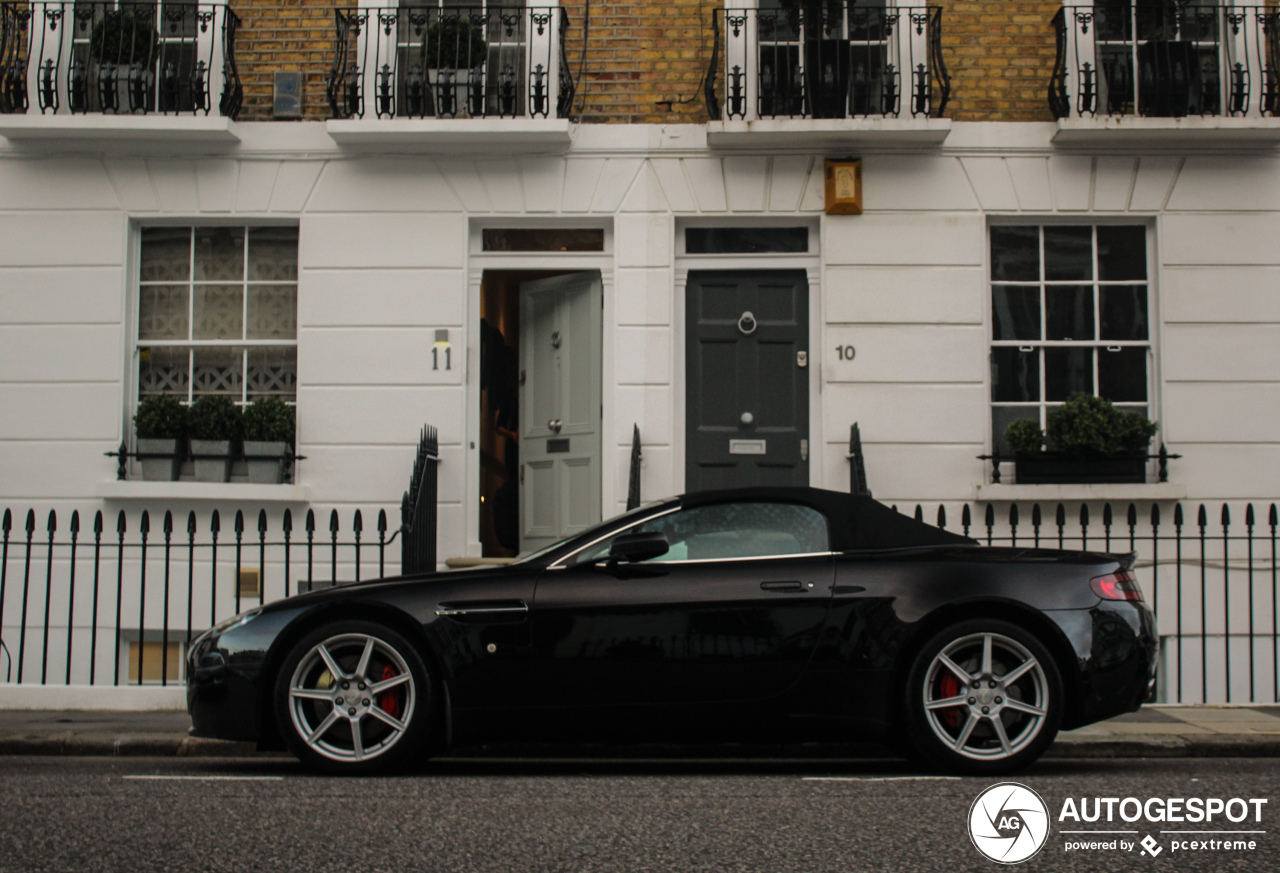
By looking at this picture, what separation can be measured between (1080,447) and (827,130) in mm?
3120

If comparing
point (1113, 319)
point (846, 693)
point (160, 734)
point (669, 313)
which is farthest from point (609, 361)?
point (846, 693)

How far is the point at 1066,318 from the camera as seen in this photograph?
1078 centimetres

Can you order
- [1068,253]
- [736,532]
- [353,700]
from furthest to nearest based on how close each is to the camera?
1. [1068,253]
2. [736,532]
3. [353,700]

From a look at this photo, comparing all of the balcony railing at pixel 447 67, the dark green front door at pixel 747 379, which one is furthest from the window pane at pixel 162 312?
the dark green front door at pixel 747 379

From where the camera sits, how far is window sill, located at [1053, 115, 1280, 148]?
10.2 metres

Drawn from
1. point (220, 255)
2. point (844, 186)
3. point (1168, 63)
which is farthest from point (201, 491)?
point (1168, 63)

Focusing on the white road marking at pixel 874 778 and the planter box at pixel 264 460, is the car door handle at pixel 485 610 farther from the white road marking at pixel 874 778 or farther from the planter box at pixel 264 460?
the planter box at pixel 264 460

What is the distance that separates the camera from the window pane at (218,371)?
35.5 ft

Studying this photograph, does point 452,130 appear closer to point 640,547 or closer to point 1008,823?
point 640,547

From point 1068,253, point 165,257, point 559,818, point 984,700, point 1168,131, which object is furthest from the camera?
point 165,257

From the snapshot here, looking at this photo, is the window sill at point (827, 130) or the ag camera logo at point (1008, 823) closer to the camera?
the ag camera logo at point (1008, 823)

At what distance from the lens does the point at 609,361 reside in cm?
1069

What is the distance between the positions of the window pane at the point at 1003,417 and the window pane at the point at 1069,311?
66cm

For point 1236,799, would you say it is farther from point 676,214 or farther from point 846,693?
point 676,214
